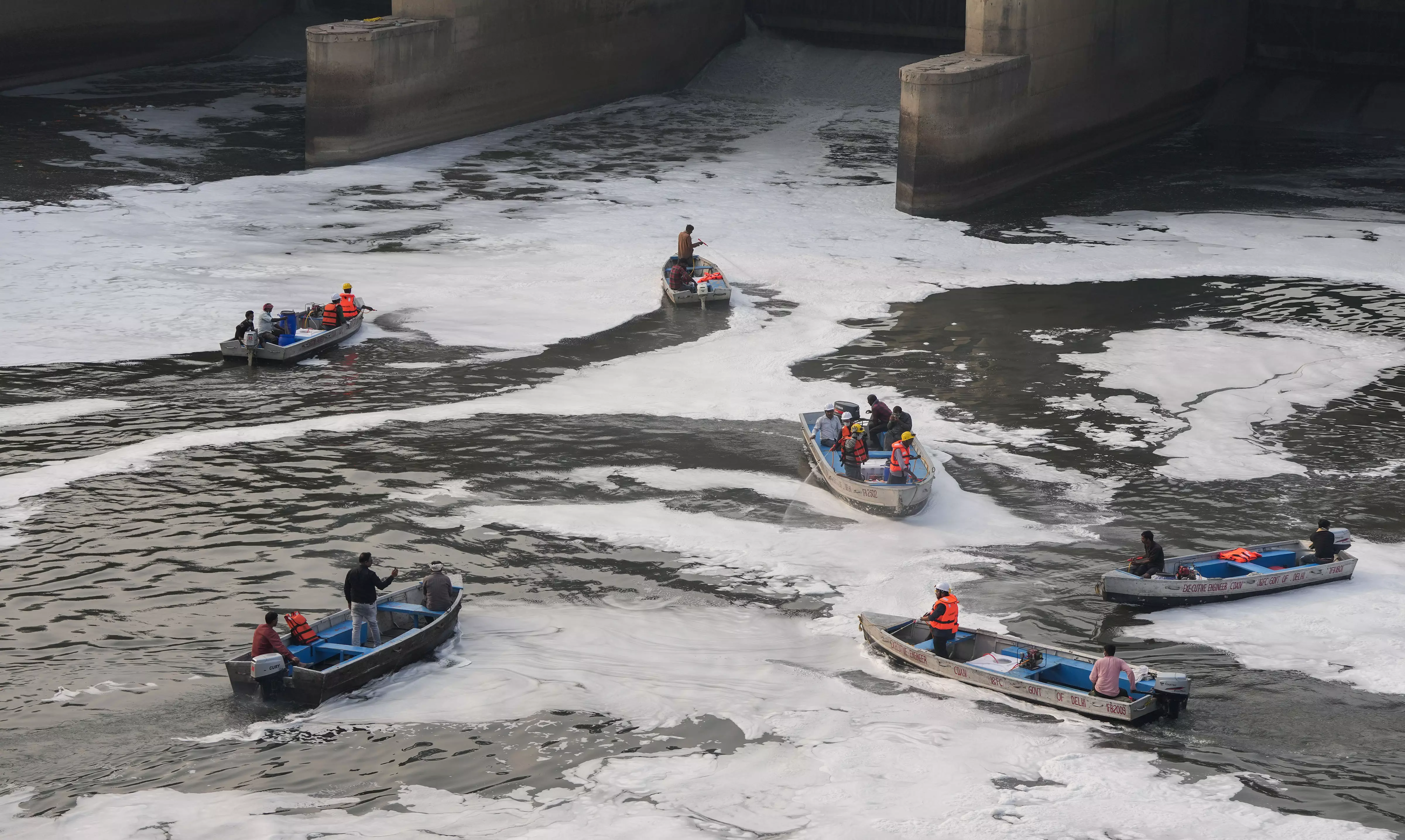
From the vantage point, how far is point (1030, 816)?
1500 centimetres

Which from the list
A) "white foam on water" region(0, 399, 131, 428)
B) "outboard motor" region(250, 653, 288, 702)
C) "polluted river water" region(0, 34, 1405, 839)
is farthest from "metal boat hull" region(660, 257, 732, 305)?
"outboard motor" region(250, 653, 288, 702)

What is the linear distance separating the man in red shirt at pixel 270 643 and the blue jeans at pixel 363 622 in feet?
3.66

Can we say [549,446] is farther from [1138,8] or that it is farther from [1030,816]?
[1138,8]

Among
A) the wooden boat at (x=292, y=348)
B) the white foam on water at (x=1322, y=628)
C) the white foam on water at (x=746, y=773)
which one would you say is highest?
the wooden boat at (x=292, y=348)

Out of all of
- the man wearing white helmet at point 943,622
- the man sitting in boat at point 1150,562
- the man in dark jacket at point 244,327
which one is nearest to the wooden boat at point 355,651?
the man wearing white helmet at point 943,622

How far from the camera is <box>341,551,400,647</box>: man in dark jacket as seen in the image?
60.8 ft

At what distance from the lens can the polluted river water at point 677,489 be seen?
51.8 ft

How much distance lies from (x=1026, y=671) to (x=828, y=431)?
316 inches

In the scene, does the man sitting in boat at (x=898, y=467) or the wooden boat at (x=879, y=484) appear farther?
the man sitting in boat at (x=898, y=467)

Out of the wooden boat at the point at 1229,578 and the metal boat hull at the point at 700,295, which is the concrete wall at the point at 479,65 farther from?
the wooden boat at the point at 1229,578

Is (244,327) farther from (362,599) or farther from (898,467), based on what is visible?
(898,467)

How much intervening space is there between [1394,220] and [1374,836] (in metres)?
31.0

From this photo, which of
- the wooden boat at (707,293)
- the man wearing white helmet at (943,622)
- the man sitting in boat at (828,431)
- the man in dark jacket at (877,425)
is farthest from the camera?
the wooden boat at (707,293)

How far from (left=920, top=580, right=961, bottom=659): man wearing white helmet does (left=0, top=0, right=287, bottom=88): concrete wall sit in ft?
166
